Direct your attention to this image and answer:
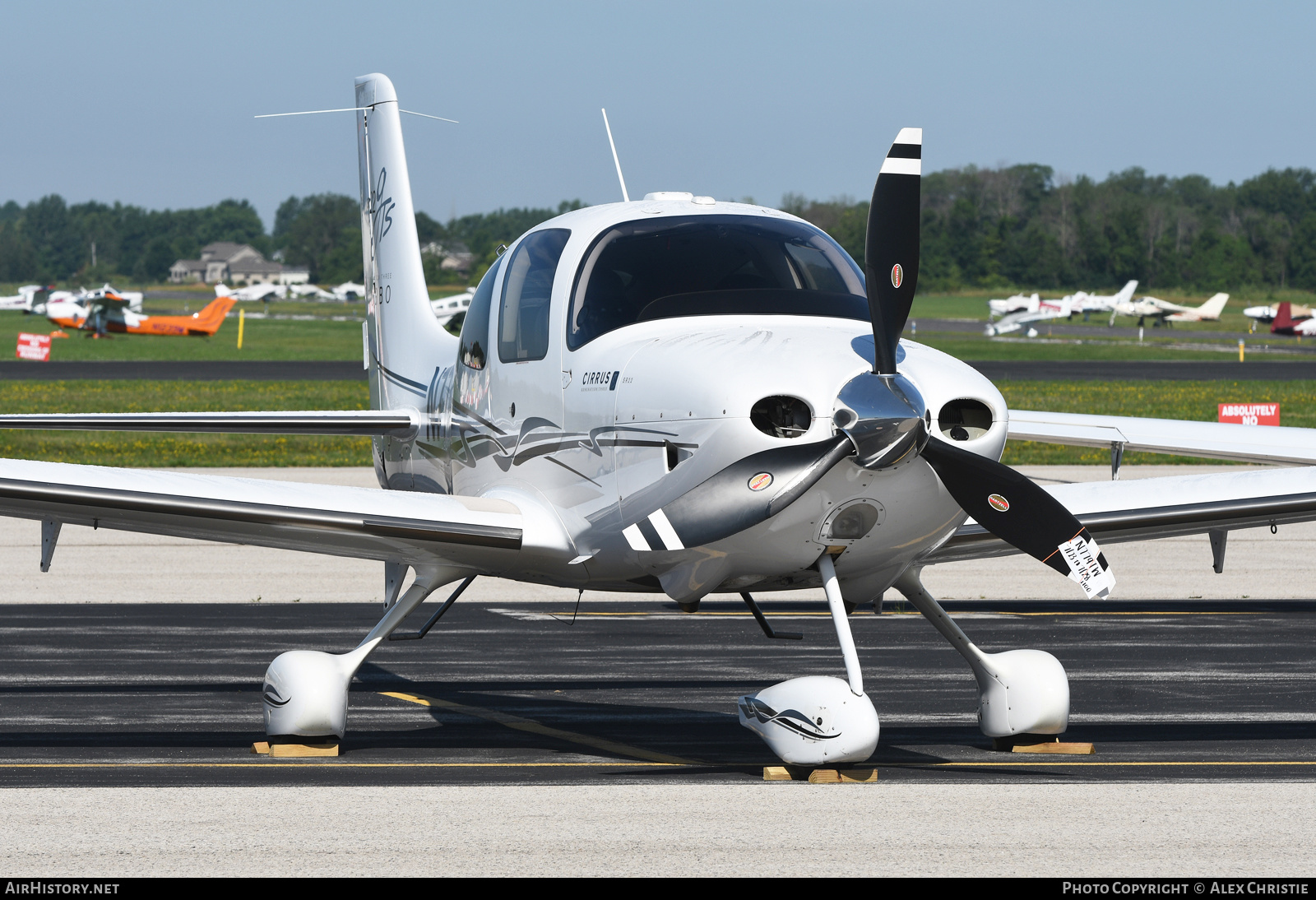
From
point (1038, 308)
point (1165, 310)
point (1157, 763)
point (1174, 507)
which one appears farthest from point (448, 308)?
point (1157, 763)

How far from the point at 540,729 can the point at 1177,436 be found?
10.4 metres

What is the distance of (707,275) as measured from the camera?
741cm

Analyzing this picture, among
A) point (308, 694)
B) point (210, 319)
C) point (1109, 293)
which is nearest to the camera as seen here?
point (308, 694)

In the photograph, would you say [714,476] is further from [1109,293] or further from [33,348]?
[1109,293]

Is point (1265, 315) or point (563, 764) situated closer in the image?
point (563, 764)

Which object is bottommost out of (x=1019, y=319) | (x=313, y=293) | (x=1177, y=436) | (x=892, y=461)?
(x=313, y=293)

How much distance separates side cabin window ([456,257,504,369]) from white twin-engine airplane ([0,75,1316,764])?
0.03 meters

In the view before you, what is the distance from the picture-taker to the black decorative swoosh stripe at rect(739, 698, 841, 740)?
21.7 feet

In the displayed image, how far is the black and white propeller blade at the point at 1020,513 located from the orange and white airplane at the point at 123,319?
227 ft

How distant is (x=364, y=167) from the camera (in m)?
12.6

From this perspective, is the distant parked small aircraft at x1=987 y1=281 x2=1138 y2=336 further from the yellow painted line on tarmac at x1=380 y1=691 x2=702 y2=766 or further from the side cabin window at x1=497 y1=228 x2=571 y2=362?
the side cabin window at x1=497 y1=228 x2=571 y2=362

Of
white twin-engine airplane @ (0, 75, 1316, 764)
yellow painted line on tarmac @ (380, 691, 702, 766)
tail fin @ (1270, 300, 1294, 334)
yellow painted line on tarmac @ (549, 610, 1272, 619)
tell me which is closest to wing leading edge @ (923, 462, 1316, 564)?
white twin-engine airplane @ (0, 75, 1316, 764)

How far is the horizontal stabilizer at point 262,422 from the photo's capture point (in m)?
10.0
